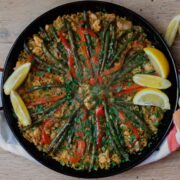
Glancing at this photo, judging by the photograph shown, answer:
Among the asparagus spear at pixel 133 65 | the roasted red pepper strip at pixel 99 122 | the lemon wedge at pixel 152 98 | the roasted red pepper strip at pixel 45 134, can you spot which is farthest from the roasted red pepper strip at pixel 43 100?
the lemon wedge at pixel 152 98

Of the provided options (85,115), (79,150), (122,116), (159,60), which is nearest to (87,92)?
(85,115)

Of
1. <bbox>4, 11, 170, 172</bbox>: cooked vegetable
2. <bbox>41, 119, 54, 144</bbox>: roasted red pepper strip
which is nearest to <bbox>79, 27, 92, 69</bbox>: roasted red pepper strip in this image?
<bbox>4, 11, 170, 172</bbox>: cooked vegetable

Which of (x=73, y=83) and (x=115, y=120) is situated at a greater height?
(x=73, y=83)

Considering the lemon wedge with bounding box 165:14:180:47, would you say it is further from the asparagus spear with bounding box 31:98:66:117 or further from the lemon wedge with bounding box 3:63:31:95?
the lemon wedge with bounding box 3:63:31:95

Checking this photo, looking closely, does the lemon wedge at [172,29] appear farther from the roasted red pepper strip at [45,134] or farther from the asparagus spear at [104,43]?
the roasted red pepper strip at [45,134]

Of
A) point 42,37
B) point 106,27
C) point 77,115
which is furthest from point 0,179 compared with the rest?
point 106,27

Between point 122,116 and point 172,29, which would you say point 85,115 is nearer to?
point 122,116

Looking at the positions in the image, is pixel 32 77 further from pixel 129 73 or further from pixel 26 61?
pixel 129 73
